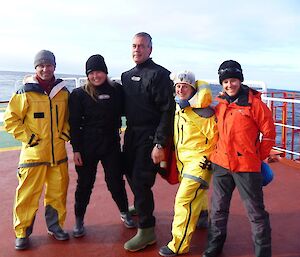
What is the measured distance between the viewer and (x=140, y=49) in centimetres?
298

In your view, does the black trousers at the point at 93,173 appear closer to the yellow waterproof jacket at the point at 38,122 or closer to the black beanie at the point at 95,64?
the yellow waterproof jacket at the point at 38,122

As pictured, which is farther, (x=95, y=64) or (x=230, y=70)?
(x=95, y=64)

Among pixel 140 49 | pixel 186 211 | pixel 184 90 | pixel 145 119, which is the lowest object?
pixel 186 211

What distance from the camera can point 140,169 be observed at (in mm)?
3014

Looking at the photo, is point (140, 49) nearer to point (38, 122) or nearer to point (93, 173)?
Result: point (38, 122)

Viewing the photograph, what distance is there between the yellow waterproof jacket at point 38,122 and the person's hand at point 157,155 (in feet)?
2.72

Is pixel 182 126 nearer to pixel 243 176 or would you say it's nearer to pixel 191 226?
pixel 243 176

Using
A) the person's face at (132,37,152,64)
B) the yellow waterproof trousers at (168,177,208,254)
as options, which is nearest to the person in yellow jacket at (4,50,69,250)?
Answer: the person's face at (132,37,152,64)

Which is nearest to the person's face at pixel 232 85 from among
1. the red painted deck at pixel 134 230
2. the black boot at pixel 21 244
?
the red painted deck at pixel 134 230

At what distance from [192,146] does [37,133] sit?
1362 mm

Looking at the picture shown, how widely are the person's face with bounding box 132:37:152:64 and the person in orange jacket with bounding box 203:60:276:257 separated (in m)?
0.75

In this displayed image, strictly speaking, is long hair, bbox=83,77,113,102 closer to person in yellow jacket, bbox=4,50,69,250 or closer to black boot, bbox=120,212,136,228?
person in yellow jacket, bbox=4,50,69,250

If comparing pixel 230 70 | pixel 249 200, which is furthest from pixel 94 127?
pixel 249 200

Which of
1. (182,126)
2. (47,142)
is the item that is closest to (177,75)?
(182,126)
